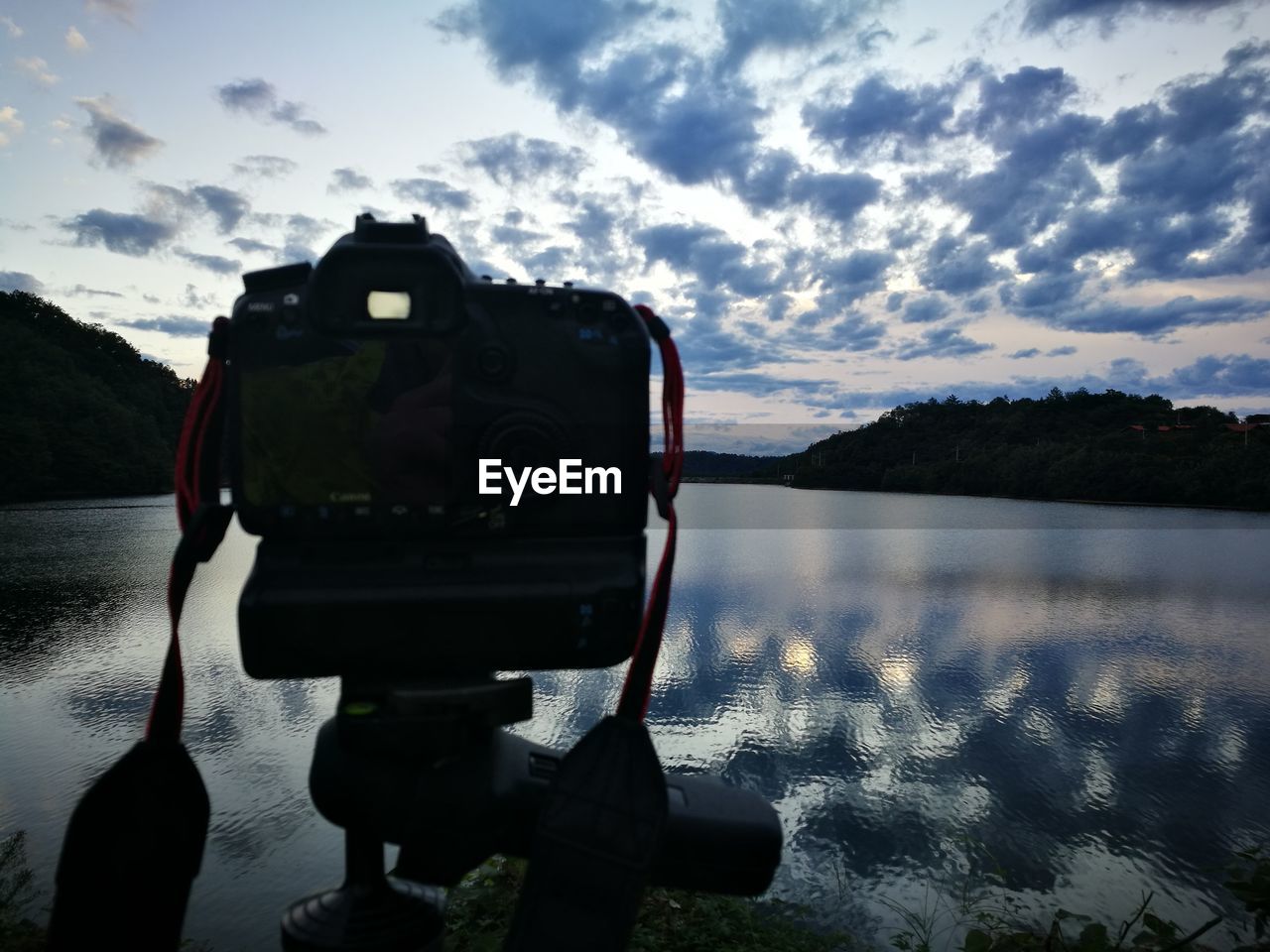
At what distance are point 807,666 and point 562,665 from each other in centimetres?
946

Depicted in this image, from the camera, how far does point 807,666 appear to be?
10250 mm

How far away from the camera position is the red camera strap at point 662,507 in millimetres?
1293

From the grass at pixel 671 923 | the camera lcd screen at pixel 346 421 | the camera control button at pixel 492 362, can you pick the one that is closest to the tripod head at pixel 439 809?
the camera lcd screen at pixel 346 421

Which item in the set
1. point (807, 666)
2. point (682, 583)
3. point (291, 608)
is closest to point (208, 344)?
point (291, 608)

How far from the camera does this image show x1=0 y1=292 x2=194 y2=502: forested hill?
48.9 m

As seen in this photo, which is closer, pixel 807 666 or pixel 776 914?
pixel 776 914

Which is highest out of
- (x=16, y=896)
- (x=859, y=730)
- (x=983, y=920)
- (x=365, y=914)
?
(x=365, y=914)

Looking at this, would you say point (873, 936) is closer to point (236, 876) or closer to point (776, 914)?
point (776, 914)

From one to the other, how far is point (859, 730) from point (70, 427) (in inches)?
2477

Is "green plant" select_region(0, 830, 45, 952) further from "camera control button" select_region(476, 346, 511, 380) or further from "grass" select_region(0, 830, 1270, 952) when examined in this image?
"camera control button" select_region(476, 346, 511, 380)

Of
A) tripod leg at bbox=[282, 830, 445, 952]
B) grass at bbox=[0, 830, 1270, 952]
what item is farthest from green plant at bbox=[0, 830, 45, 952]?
tripod leg at bbox=[282, 830, 445, 952]

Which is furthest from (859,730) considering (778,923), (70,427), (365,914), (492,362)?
(70,427)

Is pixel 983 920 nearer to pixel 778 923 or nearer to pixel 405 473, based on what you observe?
pixel 778 923

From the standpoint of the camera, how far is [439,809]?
1.30 metres
